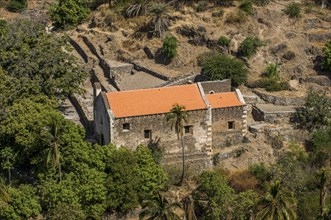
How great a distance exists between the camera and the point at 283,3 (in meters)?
75.8

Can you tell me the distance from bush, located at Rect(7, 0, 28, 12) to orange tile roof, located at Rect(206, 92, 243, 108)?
55.2m

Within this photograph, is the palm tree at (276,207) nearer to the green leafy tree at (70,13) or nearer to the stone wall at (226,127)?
the stone wall at (226,127)

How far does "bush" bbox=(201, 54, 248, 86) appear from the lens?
6312cm

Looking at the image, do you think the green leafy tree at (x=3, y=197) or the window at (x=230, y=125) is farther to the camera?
the window at (x=230, y=125)

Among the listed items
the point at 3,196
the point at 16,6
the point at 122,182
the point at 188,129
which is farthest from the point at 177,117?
the point at 16,6

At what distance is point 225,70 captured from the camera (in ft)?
208

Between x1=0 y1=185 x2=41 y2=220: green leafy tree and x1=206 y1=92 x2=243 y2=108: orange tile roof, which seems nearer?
x1=0 y1=185 x2=41 y2=220: green leafy tree

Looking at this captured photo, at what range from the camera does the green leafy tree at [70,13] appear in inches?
3342

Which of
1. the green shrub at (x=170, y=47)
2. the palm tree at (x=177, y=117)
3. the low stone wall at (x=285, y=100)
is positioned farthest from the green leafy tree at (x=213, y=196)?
the green shrub at (x=170, y=47)

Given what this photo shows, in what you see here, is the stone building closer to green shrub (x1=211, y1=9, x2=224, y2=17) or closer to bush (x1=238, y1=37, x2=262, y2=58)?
bush (x1=238, y1=37, x2=262, y2=58)

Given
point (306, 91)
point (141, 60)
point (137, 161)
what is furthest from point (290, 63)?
point (137, 161)

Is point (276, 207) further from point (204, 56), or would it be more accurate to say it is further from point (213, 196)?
point (204, 56)

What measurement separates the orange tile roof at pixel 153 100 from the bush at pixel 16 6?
53275 mm

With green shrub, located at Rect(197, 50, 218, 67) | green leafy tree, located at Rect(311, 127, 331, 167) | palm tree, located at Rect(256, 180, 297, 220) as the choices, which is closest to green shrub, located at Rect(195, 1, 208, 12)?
green shrub, located at Rect(197, 50, 218, 67)
